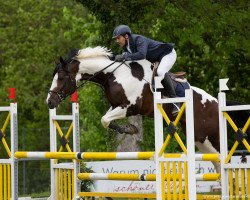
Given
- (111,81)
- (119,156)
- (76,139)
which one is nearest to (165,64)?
(111,81)

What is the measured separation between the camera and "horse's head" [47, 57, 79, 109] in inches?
423

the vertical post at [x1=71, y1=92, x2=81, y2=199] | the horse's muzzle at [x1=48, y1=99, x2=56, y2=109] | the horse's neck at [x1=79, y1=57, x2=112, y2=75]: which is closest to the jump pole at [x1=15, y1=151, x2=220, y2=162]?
the vertical post at [x1=71, y1=92, x2=81, y2=199]

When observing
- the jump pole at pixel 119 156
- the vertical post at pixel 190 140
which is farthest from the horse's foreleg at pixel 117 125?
the vertical post at pixel 190 140

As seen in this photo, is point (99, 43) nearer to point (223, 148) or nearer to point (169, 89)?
point (169, 89)

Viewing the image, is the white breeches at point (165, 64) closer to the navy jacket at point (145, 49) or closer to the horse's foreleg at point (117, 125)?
the navy jacket at point (145, 49)

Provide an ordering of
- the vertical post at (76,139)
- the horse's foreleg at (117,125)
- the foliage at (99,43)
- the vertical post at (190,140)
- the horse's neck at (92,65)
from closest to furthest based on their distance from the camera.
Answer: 1. the vertical post at (190,140)
2. the vertical post at (76,139)
3. the horse's foreleg at (117,125)
4. the horse's neck at (92,65)
5. the foliage at (99,43)

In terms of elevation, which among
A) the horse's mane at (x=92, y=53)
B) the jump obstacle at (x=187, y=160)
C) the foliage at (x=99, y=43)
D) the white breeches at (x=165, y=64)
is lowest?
the jump obstacle at (x=187, y=160)

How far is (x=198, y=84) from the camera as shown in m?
25.3

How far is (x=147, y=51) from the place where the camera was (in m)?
10.9

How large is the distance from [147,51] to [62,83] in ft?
3.58

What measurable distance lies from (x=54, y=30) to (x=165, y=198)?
2947 cm

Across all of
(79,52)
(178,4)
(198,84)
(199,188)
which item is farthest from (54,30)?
(79,52)

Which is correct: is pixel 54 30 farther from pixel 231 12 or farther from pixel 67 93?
pixel 67 93

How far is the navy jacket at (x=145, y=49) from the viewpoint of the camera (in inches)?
414
